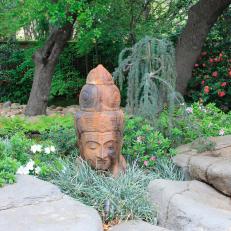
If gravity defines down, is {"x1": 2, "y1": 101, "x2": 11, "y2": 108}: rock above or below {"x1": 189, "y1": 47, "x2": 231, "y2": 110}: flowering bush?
below

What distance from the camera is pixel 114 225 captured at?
4012mm

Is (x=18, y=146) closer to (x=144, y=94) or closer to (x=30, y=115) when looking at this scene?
(x=144, y=94)

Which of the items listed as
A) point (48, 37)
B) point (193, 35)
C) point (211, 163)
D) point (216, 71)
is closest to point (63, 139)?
point (211, 163)

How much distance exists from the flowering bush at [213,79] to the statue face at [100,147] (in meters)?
4.24

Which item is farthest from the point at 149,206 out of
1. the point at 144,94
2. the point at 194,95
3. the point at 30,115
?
the point at 194,95

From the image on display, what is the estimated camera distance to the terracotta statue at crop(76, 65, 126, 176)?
15.2 ft

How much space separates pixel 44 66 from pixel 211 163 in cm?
435

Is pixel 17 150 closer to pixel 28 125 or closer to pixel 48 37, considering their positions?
pixel 28 125

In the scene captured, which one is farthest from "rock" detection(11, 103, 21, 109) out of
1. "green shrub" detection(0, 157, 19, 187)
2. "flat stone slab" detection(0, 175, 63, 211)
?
"flat stone slab" detection(0, 175, 63, 211)

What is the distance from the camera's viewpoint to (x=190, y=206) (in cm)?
393

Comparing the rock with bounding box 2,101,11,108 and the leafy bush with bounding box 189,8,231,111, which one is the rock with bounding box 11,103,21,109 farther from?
the leafy bush with bounding box 189,8,231,111

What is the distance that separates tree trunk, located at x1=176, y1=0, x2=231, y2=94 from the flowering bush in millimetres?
582

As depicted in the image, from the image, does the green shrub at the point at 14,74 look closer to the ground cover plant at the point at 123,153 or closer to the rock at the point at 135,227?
the ground cover plant at the point at 123,153

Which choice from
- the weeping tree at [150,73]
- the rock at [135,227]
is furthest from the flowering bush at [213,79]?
the rock at [135,227]
